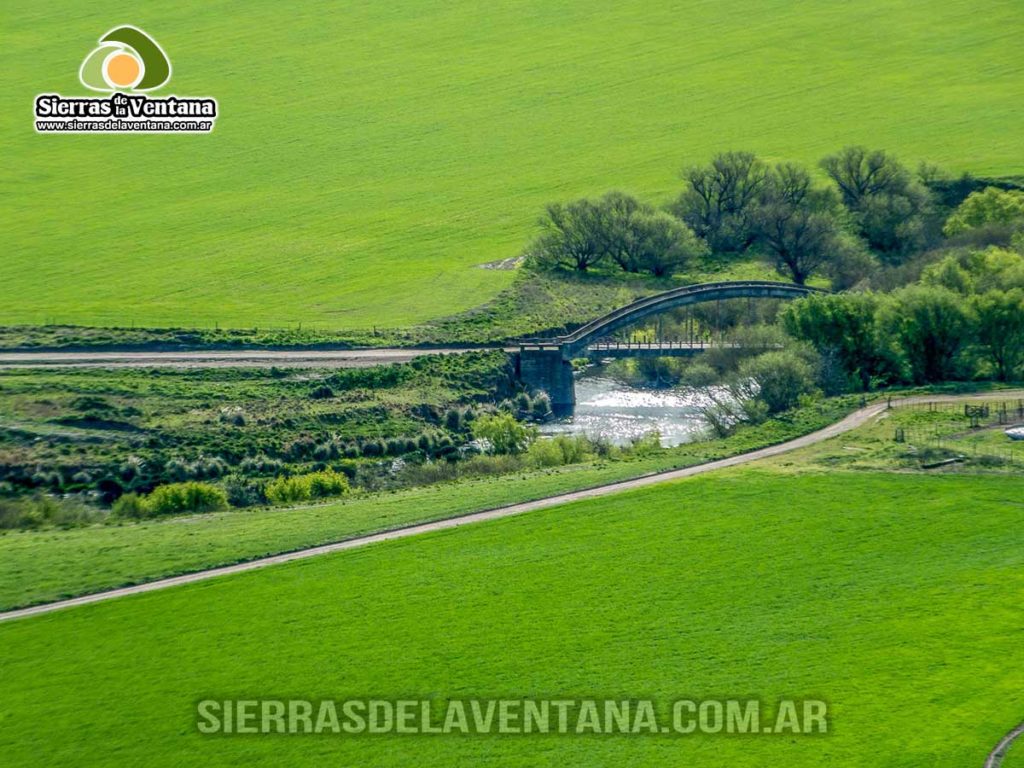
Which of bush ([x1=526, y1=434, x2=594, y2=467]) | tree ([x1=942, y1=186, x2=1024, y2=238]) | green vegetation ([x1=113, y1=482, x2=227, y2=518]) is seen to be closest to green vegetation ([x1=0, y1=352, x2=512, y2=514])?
green vegetation ([x1=113, y1=482, x2=227, y2=518])

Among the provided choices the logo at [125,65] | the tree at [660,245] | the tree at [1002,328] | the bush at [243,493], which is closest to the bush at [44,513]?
the bush at [243,493]

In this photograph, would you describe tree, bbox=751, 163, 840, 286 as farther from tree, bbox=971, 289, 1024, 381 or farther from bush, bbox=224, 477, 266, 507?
bush, bbox=224, 477, 266, 507

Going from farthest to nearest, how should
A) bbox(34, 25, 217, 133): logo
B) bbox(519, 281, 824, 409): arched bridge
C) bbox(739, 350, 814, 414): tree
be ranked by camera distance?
1. bbox(34, 25, 217, 133): logo
2. bbox(519, 281, 824, 409): arched bridge
3. bbox(739, 350, 814, 414): tree

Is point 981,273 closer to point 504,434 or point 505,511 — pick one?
point 504,434

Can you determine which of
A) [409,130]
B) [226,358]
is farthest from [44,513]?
[409,130]

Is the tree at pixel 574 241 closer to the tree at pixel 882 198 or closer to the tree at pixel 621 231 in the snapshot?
the tree at pixel 621 231

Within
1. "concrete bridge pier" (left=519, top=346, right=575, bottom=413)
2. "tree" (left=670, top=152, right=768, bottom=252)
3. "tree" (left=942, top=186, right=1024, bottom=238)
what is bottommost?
"concrete bridge pier" (left=519, top=346, right=575, bottom=413)
